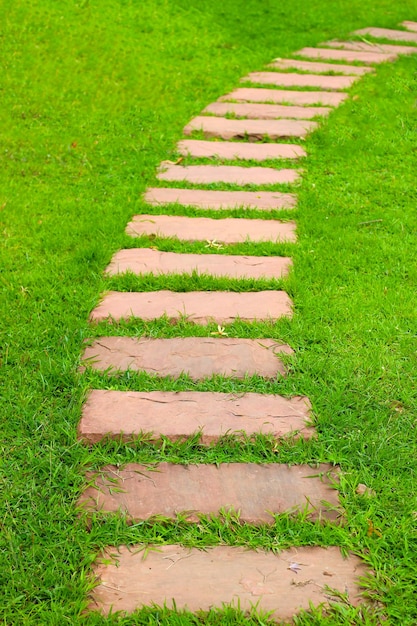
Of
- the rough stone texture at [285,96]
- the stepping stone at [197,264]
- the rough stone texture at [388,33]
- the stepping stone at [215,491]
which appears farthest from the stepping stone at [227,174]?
the rough stone texture at [388,33]

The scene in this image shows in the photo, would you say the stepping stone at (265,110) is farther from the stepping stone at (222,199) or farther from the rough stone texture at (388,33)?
the rough stone texture at (388,33)

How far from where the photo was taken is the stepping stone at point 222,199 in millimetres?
3800

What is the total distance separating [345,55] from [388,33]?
0.95m

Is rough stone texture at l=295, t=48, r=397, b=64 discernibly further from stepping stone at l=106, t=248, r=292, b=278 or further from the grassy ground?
stepping stone at l=106, t=248, r=292, b=278

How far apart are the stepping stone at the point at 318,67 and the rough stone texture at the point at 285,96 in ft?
1.79

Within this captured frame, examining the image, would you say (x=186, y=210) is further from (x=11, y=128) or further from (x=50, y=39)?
(x=50, y=39)

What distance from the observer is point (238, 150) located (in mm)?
4441

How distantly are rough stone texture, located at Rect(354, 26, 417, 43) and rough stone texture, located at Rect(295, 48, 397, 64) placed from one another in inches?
24.9

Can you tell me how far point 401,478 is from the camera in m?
2.12

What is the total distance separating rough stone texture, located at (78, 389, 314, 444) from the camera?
2.25 m

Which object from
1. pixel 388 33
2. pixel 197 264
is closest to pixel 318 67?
pixel 388 33

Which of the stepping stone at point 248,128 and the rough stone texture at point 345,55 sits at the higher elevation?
the rough stone texture at point 345,55

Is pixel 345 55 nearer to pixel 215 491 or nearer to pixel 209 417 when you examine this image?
pixel 209 417

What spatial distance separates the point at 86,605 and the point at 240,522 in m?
0.47
